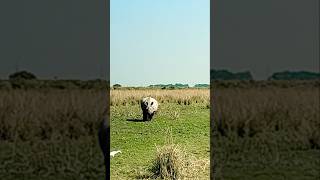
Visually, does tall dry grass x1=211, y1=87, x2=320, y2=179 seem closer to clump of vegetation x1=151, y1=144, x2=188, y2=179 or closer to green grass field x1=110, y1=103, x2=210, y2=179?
green grass field x1=110, y1=103, x2=210, y2=179

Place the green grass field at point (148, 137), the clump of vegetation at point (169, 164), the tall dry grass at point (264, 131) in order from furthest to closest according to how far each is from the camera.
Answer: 1. the tall dry grass at point (264, 131)
2. the green grass field at point (148, 137)
3. the clump of vegetation at point (169, 164)

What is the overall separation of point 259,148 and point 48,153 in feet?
8.59

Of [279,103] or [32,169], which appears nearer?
[32,169]

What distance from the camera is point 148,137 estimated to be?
7066 millimetres

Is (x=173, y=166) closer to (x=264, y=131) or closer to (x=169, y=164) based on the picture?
(x=169, y=164)

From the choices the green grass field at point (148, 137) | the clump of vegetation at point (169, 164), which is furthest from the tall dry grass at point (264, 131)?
the clump of vegetation at point (169, 164)

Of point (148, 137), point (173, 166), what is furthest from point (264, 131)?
point (173, 166)

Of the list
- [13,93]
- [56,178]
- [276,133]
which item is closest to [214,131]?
[276,133]

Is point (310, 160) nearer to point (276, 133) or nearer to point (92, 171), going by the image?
point (276, 133)

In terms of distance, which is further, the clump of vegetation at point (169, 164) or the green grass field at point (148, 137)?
the green grass field at point (148, 137)

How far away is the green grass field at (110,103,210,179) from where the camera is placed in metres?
5.32

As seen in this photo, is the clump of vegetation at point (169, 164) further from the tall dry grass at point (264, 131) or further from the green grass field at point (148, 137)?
the tall dry grass at point (264, 131)

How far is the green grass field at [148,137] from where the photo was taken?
532cm

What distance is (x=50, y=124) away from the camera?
7.23 meters
